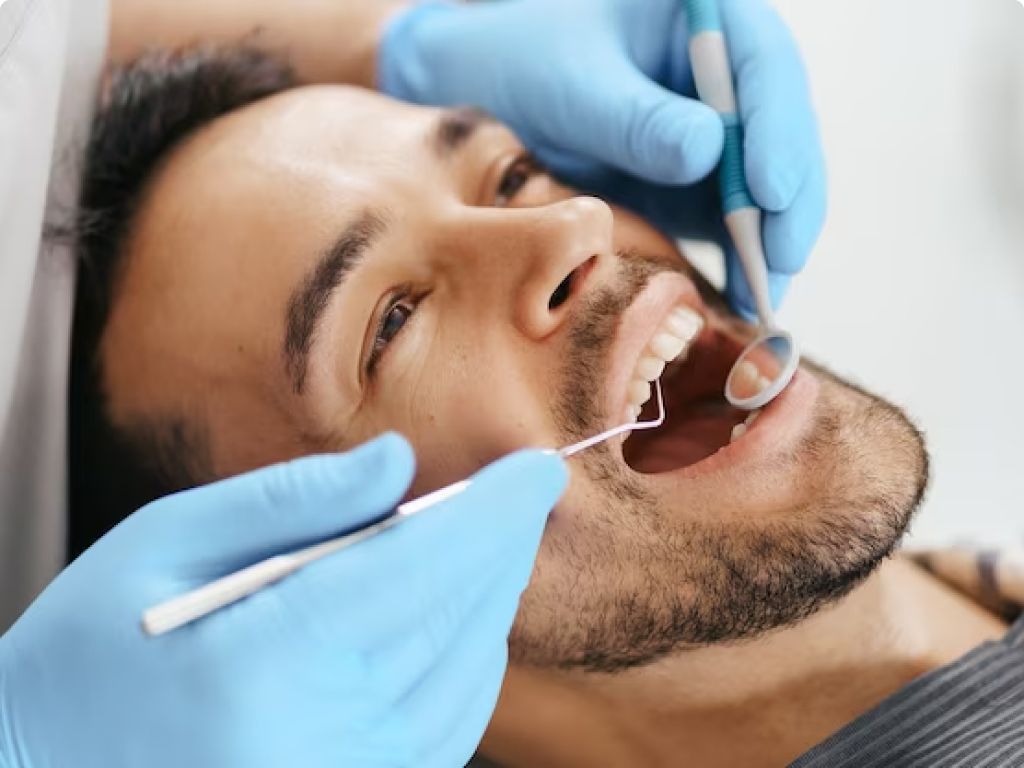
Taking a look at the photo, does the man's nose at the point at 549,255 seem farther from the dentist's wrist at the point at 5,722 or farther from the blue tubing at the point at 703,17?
the dentist's wrist at the point at 5,722

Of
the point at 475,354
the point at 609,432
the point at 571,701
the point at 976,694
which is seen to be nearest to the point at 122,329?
the point at 475,354

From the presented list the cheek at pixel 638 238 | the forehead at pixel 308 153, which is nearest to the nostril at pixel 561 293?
the cheek at pixel 638 238

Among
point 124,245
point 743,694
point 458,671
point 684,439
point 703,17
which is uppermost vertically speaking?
point 703,17

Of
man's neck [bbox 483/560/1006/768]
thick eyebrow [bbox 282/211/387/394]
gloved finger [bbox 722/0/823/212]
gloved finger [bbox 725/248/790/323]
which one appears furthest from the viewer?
gloved finger [bbox 725/248/790/323]

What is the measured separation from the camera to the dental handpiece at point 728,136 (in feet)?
4.32

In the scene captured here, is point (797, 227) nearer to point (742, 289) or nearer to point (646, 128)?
point (742, 289)

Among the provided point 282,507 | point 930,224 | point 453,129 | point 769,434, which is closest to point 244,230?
point 453,129

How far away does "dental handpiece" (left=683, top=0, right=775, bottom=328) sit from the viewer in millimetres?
1317

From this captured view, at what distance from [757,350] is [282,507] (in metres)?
0.71

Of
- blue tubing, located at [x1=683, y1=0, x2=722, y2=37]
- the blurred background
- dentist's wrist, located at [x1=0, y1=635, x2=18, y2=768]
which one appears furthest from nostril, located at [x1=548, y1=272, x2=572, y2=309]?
the blurred background

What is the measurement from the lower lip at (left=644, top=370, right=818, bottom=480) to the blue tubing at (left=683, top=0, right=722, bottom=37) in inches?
21.4

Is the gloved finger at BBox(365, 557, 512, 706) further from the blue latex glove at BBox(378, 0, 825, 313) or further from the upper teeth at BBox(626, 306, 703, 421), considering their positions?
the blue latex glove at BBox(378, 0, 825, 313)

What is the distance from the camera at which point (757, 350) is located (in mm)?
1276

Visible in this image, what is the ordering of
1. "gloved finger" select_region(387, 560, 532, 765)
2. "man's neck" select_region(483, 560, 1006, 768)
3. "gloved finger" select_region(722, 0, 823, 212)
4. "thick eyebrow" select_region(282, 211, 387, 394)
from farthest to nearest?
1. "gloved finger" select_region(722, 0, 823, 212)
2. "man's neck" select_region(483, 560, 1006, 768)
3. "thick eyebrow" select_region(282, 211, 387, 394)
4. "gloved finger" select_region(387, 560, 532, 765)
